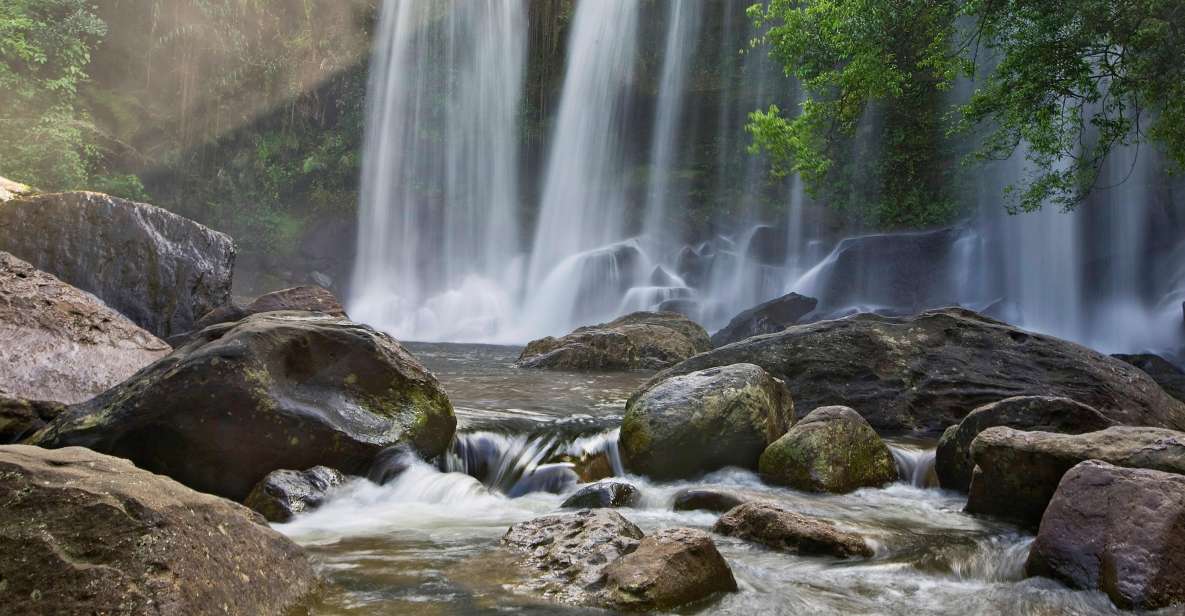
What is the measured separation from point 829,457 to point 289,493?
12.6 ft

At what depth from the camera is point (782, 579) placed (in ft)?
12.9

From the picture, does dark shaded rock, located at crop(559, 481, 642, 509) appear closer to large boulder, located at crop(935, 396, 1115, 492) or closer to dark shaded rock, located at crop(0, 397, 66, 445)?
large boulder, located at crop(935, 396, 1115, 492)

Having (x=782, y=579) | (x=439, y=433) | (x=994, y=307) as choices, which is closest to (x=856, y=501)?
(x=782, y=579)

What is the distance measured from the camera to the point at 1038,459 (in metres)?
4.91

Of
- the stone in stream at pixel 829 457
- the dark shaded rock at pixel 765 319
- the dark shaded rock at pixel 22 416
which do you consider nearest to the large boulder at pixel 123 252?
the dark shaded rock at pixel 22 416

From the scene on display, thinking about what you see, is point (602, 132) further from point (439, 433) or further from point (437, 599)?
point (437, 599)

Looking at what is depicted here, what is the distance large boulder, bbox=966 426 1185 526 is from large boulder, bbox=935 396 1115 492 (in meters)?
0.67

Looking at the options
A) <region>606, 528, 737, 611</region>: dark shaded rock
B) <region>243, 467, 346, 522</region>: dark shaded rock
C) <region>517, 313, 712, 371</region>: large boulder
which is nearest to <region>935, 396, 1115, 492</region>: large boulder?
<region>606, 528, 737, 611</region>: dark shaded rock

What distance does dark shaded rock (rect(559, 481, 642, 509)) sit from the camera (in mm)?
5352

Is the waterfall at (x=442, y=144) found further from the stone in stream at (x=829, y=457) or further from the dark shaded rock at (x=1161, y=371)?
the stone in stream at (x=829, y=457)

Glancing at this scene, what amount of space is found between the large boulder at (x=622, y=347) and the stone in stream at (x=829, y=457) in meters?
7.10

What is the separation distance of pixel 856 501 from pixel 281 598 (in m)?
4.08

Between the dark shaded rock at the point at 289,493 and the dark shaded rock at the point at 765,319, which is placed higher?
the dark shaded rock at the point at 765,319

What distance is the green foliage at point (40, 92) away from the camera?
20.5 m
